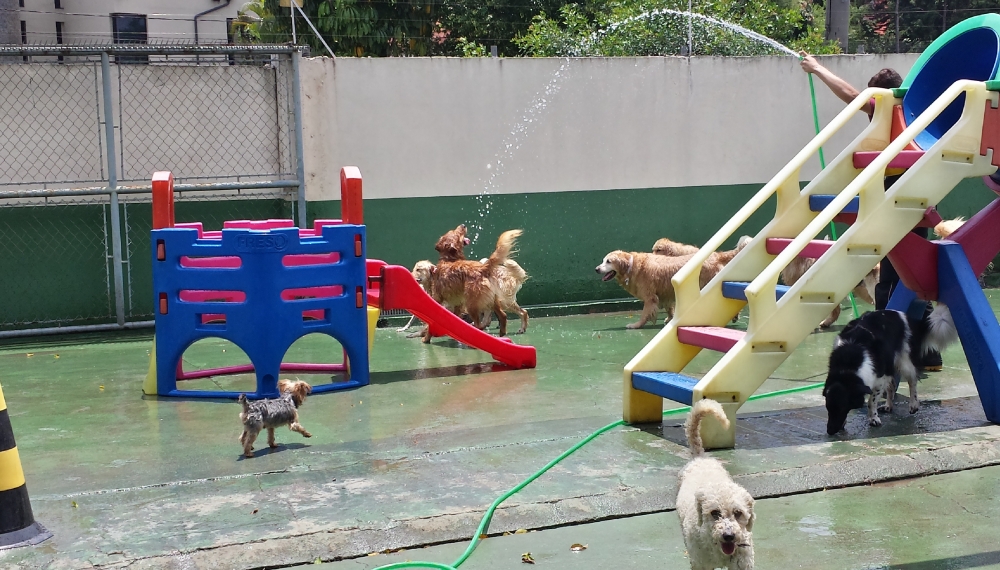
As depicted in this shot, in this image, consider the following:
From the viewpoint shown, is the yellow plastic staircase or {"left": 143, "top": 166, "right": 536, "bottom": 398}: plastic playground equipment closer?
the yellow plastic staircase

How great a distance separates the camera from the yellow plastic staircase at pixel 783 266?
6.31 meters

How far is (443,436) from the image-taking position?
6656 mm

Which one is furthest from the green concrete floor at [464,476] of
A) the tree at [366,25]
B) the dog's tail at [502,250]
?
the tree at [366,25]

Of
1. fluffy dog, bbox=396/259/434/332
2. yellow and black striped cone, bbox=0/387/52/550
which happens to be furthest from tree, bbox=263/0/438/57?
yellow and black striped cone, bbox=0/387/52/550

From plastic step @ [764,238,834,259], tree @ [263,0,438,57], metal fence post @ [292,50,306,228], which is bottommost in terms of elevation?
plastic step @ [764,238,834,259]

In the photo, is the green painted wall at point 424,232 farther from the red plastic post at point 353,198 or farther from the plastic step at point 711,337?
the plastic step at point 711,337

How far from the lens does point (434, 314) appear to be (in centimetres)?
895

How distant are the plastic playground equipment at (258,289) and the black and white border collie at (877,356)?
3.59 metres

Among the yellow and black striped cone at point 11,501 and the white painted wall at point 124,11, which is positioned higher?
the white painted wall at point 124,11

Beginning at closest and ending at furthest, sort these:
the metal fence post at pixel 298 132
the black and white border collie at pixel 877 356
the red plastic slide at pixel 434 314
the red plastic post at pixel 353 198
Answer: the black and white border collie at pixel 877 356
the red plastic post at pixel 353 198
the red plastic slide at pixel 434 314
the metal fence post at pixel 298 132

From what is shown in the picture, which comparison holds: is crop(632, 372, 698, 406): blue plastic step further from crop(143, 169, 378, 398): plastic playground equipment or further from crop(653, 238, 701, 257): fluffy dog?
crop(653, 238, 701, 257): fluffy dog

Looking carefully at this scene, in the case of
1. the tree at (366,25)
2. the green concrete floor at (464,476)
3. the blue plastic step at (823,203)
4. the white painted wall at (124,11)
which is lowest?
the green concrete floor at (464,476)

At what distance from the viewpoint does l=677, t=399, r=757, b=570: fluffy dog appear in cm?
380

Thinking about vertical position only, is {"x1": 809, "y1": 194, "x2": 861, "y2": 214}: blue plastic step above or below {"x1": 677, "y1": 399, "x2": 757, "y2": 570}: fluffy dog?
above
